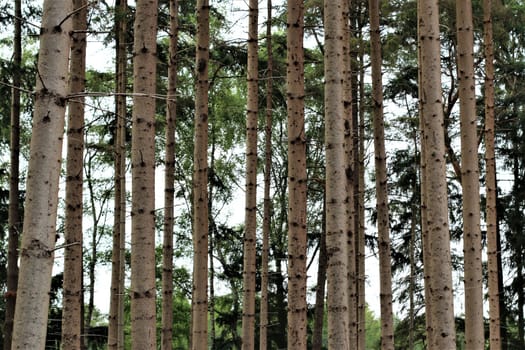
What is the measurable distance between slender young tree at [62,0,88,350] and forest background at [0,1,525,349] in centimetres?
599

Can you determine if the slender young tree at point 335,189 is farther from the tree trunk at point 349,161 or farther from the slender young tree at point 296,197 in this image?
the tree trunk at point 349,161

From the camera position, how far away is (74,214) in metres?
6.37

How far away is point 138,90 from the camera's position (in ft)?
17.9

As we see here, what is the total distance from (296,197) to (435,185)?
1530mm

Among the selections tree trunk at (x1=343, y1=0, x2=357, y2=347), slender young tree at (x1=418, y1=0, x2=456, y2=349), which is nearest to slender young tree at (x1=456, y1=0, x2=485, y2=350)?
slender young tree at (x1=418, y1=0, x2=456, y2=349)

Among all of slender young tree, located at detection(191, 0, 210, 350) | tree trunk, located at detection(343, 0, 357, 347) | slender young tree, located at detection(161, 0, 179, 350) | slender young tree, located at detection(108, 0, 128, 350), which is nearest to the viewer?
slender young tree, located at detection(191, 0, 210, 350)

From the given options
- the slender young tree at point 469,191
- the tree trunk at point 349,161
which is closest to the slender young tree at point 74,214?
the tree trunk at point 349,161

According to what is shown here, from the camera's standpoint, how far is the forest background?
15.2 metres

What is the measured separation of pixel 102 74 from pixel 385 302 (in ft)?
32.5

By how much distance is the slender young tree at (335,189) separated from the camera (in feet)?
19.5

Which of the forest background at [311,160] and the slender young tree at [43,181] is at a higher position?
the forest background at [311,160]

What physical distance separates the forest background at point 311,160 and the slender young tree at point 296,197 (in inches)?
208

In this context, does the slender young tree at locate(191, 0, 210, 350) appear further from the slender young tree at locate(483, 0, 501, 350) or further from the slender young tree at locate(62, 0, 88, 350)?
the slender young tree at locate(483, 0, 501, 350)

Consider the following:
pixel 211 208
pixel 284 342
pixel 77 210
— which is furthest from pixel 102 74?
pixel 77 210
